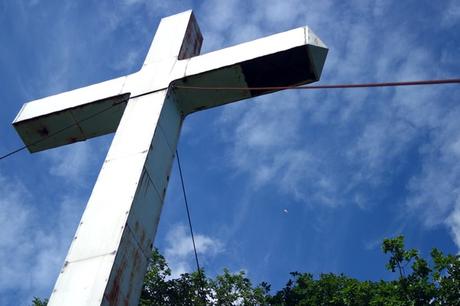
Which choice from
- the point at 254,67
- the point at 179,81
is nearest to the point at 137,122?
the point at 179,81

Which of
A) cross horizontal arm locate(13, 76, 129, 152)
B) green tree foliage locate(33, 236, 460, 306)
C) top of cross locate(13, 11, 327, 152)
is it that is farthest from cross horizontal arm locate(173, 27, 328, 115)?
green tree foliage locate(33, 236, 460, 306)

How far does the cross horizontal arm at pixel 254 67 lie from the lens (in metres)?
3.80

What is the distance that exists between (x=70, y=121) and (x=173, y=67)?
3.26ft

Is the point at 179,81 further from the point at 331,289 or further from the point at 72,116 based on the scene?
the point at 331,289

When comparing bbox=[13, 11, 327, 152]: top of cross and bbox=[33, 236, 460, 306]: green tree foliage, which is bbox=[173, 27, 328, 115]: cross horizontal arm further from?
bbox=[33, 236, 460, 306]: green tree foliage

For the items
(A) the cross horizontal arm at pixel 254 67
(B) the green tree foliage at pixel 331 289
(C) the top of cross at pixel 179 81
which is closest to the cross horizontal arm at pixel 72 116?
(C) the top of cross at pixel 179 81

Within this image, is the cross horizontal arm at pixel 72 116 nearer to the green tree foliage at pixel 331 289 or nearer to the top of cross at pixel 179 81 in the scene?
the top of cross at pixel 179 81

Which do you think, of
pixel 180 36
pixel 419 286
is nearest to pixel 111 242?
pixel 180 36

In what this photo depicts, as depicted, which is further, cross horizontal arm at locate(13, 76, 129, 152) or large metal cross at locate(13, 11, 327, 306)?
cross horizontal arm at locate(13, 76, 129, 152)

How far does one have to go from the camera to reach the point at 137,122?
3.63 m

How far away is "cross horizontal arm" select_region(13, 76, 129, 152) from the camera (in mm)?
4138

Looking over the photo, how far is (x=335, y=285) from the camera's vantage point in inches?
706

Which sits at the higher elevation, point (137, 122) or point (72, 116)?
point (72, 116)

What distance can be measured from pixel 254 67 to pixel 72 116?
158cm
